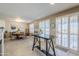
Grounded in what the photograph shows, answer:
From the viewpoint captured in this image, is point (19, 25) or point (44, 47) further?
point (44, 47)

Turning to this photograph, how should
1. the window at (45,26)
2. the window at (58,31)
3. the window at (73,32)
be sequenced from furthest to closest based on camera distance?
the window at (73,32)
the window at (58,31)
the window at (45,26)

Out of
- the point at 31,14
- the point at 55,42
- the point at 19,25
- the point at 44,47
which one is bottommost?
the point at 44,47

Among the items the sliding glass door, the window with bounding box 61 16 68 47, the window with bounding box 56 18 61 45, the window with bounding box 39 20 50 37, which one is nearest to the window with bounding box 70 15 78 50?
the sliding glass door

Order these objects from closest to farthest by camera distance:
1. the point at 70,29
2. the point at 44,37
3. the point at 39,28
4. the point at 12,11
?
the point at 12,11, the point at 39,28, the point at 44,37, the point at 70,29

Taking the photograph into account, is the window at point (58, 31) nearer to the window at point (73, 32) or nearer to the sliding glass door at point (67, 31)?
the sliding glass door at point (67, 31)

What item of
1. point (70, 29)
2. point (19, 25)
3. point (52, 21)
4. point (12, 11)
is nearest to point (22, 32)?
point (19, 25)

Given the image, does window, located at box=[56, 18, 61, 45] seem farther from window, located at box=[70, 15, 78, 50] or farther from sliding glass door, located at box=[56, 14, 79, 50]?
window, located at box=[70, 15, 78, 50]

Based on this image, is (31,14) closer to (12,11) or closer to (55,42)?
(12,11)

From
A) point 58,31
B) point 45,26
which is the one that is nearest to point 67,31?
point 58,31

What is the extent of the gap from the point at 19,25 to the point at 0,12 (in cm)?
69

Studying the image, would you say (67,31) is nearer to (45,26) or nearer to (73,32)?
(73,32)

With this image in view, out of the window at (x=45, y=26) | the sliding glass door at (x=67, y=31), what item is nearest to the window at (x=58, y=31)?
the sliding glass door at (x=67, y=31)

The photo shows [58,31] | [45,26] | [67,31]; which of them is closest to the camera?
[45,26]

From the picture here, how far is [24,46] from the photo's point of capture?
3312 millimetres
